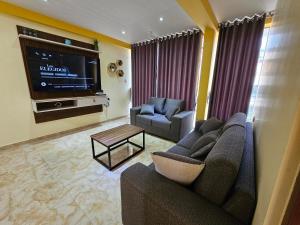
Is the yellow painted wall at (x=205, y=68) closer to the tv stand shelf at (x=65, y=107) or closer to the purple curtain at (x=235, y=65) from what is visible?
the purple curtain at (x=235, y=65)

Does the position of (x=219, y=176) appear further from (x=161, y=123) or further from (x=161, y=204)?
(x=161, y=123)

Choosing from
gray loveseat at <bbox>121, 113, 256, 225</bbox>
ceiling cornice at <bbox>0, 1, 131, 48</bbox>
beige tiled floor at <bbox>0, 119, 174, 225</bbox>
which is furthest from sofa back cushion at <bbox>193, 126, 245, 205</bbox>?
ceiling cornice at <bbox>0, 1, 131, 48</bbox>

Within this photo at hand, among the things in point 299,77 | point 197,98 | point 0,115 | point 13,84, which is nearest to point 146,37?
point 197,98

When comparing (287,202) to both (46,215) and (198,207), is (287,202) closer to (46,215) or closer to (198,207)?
(198,207)

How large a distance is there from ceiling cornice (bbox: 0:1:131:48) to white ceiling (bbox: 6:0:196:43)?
0.10 meters

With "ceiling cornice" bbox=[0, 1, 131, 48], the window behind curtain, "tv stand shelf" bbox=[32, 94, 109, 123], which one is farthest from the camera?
"tv stand shelf" bbox=[32, 94, 109, 123]

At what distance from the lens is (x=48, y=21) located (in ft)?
8.91

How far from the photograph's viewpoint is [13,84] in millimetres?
2568

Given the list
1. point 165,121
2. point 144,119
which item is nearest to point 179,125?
point 165,121

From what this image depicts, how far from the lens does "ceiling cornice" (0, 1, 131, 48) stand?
90.6 inches

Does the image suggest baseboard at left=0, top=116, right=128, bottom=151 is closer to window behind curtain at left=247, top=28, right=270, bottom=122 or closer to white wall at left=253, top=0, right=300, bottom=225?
white wall at left=253, top=0, right=300, bottom=225

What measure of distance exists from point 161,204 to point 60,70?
3427mm

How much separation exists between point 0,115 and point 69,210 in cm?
238

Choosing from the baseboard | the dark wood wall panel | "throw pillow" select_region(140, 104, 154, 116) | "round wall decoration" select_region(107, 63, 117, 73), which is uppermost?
"round wall decoration" select_region(107, 63, 117, 73)
